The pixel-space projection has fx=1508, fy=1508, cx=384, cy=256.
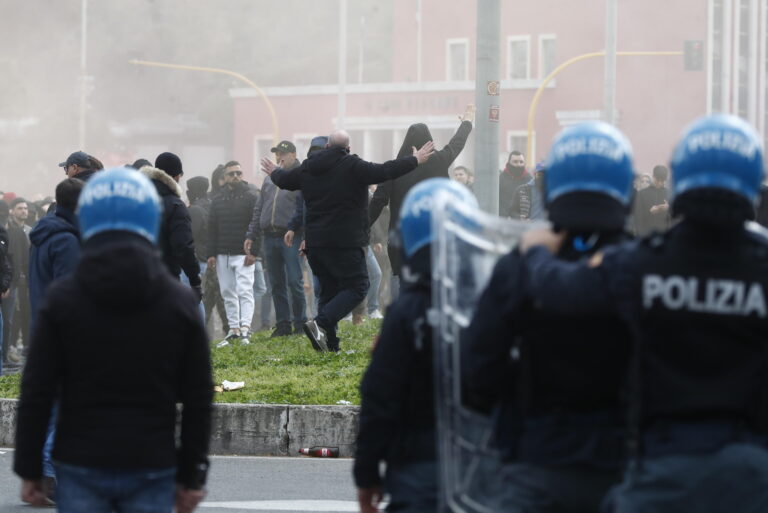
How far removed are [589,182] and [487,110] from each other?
8.76 metres

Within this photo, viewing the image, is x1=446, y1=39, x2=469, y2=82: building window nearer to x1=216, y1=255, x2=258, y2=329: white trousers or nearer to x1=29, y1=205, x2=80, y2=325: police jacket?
x1=216, y1=255, x2=258, y2=329: white trousers

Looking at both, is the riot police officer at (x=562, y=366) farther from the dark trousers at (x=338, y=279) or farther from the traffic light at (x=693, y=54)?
the traffic light at (x=693, y=54)

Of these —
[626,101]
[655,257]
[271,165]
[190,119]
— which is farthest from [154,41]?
[655,257]

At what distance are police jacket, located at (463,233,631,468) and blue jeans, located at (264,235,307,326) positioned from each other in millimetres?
10252

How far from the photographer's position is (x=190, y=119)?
6912cm

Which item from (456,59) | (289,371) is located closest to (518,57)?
(456,59)

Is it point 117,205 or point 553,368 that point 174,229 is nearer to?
point 117,205

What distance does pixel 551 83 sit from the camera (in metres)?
46.8

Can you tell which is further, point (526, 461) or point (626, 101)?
point (626, 101)

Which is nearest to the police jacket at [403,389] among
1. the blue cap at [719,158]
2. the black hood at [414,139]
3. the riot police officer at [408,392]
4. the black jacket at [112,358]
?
the riot police officer at [408,392]

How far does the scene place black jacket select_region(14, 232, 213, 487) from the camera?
3693mm

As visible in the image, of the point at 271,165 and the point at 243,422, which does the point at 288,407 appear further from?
the point at 271,165

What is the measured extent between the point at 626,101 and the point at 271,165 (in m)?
35.1

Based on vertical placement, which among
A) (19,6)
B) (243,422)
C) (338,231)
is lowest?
(243,422)
